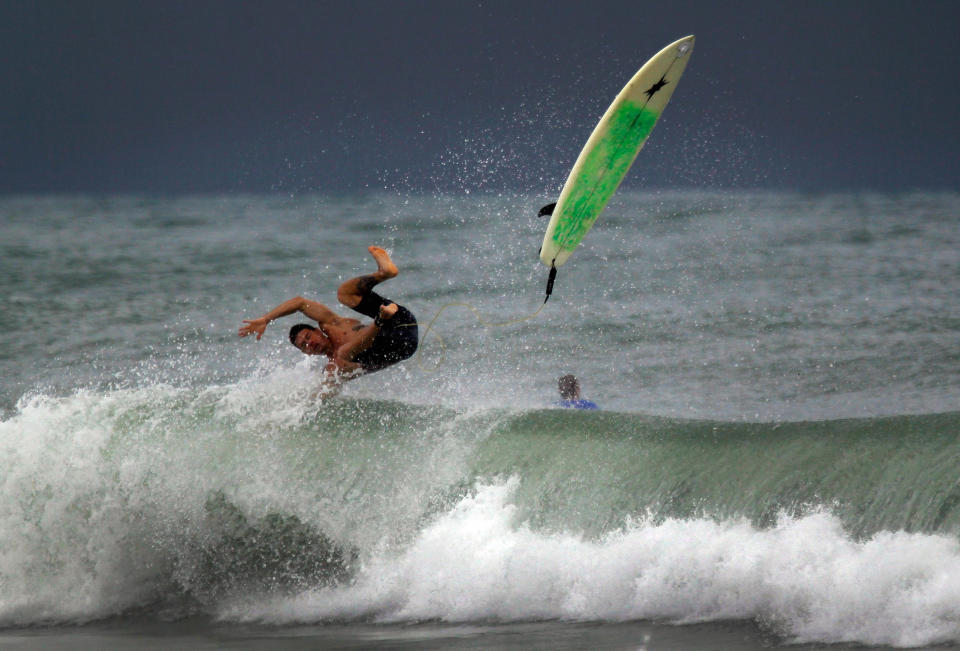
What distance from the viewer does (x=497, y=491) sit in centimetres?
652

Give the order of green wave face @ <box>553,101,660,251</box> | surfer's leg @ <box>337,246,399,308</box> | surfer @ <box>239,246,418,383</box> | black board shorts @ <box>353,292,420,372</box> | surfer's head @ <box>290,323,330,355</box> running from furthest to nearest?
green wave face @ <box>553,101,660,251</box>
surfer's head @ <box>290,323,330,355</box>
black board shorts @ <box>353,292,420,372</box>
surfer @ <box>239,246,418,383</box>
surfer's leg @ <box>337,246,399,308</box>

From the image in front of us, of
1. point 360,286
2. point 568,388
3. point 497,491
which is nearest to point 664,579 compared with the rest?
point 497,491

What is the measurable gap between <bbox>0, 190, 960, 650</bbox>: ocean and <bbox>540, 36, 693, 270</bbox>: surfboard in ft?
3.98

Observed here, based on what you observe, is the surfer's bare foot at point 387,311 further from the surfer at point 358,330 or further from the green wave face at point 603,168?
the green wave face at point 603,168

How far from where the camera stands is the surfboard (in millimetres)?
7285

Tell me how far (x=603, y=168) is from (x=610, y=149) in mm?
137

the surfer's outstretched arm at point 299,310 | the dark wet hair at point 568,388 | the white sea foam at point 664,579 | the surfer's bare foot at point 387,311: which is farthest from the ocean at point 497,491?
the surfer's bare foot at point 387,311

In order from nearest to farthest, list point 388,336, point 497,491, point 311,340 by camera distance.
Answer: point 497,491
point 388,336
point 311,340

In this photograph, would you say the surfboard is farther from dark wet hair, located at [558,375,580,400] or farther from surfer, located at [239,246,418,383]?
dark wet hair, located at [558,375,580,400]

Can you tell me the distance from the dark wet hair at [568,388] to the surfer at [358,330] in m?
2.31

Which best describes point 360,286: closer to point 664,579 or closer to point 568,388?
point 664,579

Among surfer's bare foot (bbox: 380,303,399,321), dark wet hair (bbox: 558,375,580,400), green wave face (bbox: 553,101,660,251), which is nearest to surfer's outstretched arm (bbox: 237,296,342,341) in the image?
surfer's bare foot (bbox: 380,303,399,321)

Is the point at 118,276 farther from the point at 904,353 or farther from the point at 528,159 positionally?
the point at 528,159

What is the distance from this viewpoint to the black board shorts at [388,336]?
688 cm
